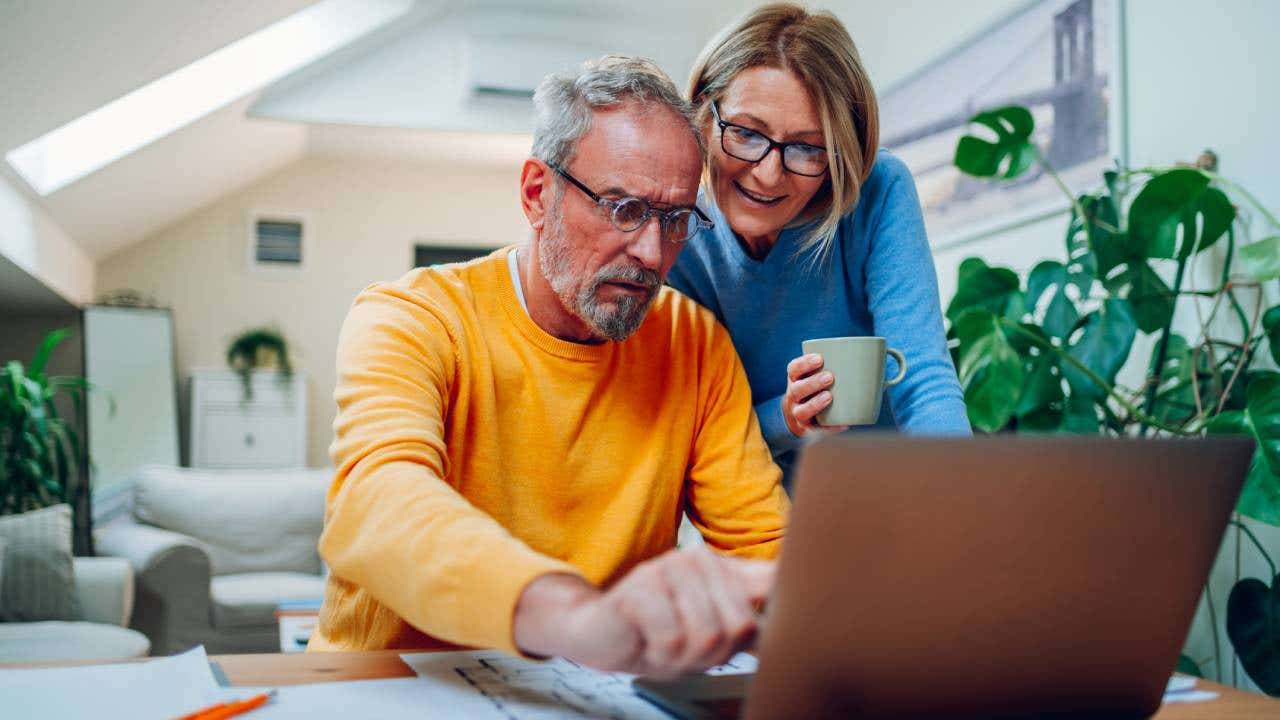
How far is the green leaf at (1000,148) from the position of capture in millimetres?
2277

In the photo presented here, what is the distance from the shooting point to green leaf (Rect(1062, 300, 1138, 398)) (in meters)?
2.11

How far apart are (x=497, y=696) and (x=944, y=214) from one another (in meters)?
3.10

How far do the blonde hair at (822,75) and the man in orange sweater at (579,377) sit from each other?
14 cm

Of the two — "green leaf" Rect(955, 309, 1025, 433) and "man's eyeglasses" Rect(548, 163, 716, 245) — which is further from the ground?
"man's eyeglasses" Rect(548, 163, 716, 245)

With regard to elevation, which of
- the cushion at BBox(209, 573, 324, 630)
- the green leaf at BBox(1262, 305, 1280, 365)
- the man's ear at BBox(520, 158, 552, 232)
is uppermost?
the man's ear at BBox(520, 158, 552, 232)

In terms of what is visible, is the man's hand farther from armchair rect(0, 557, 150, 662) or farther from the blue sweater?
armchair rect(0, 557, 150, 662)

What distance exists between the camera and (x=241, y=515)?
14.8 ft

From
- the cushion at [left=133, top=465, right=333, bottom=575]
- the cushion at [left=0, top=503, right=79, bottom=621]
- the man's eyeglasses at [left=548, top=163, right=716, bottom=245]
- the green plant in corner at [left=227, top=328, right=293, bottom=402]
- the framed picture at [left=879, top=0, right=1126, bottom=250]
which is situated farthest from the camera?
the green plant in corner at [left=227, top=328, right=293, bottom=402]

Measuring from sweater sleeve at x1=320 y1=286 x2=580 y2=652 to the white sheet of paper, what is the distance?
133mm

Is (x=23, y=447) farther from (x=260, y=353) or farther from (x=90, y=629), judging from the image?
(x=260, y=353)

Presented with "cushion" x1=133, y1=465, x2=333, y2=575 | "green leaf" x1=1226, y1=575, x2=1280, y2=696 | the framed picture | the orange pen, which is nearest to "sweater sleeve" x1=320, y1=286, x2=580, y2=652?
the orange pen

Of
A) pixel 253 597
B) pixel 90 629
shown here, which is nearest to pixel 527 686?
pixel 90 629

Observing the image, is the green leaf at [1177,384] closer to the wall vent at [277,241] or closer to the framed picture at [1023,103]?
the framed picture at [1023,103]

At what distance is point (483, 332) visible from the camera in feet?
3.93
